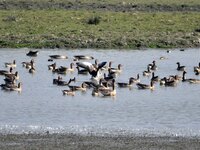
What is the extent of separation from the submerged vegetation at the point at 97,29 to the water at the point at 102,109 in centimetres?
627

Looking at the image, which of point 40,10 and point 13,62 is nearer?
point 13,62

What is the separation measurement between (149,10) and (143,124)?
3647 cm

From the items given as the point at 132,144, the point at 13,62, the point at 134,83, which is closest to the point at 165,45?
the point at 13,62

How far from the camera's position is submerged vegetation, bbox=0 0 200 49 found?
136 feet

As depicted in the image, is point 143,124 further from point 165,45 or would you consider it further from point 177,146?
point 165,45

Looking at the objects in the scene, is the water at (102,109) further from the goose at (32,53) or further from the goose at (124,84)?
the goose at (32,53)

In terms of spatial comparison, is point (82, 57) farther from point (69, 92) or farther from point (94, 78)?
point (69, 92)

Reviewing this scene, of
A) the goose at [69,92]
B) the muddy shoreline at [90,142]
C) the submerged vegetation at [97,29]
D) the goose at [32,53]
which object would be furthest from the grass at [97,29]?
the muddy shoreline at [90,142]

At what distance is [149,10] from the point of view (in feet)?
192

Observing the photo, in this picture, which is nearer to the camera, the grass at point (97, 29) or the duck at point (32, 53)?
the duck at point (32, 53)

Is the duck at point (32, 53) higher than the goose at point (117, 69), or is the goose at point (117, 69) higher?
the goose at point (117, 69)

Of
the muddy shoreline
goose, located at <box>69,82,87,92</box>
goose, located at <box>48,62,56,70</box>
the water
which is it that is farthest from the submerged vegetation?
the muddy shoreline

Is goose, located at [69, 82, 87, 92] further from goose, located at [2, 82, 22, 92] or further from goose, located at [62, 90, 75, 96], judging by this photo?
goose, located at [2, 82, 22, 92]

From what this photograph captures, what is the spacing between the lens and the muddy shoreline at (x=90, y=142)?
62.3 ft
